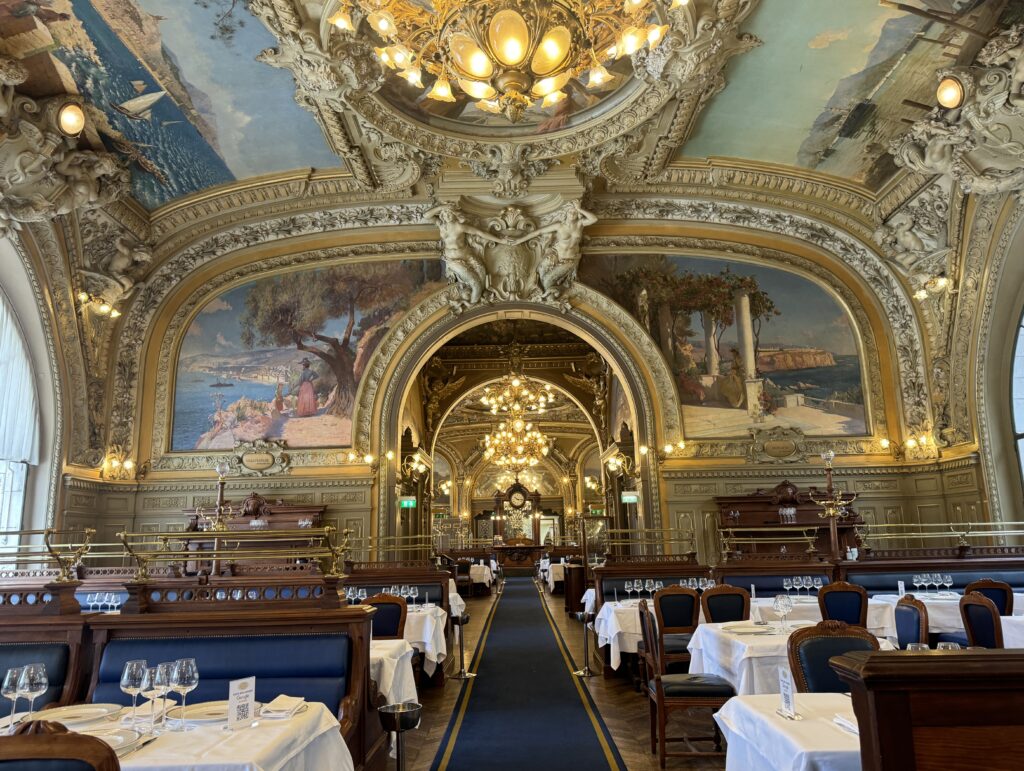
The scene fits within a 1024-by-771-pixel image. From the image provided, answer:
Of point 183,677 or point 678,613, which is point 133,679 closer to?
point 183,677

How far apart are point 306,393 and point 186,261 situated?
3.59 meters

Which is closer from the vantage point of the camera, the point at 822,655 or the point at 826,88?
the point at 822,655

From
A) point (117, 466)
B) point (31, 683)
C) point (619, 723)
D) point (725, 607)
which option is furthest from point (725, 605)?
point (117, 466)

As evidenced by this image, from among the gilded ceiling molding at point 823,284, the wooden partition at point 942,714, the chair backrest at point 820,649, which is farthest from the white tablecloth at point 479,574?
the wooden partition at point 942,714

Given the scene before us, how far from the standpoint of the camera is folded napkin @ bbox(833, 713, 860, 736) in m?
2.60

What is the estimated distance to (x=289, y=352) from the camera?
1446 cm

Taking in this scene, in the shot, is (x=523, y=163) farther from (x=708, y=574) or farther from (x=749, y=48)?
(x=708, y=574)

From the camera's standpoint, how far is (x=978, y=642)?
17.1 feet

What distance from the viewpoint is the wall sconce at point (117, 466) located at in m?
13.2

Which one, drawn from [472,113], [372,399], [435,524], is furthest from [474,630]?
[435,524]

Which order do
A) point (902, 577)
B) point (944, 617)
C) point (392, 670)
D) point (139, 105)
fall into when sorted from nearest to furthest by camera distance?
point (392, 670) < point (944, 617) < point (902, 577) < point (139, 105)

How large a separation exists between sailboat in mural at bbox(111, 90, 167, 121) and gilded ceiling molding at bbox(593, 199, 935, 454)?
776 centimetres

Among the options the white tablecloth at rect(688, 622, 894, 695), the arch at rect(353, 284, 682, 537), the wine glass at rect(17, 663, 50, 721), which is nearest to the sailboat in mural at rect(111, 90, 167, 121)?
the arch at rect(353, 284, 682, 537)

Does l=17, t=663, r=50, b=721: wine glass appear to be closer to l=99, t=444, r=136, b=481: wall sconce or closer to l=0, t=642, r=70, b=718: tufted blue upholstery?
l=0, t=642, r=70, b=718: tufted blue upholstery
